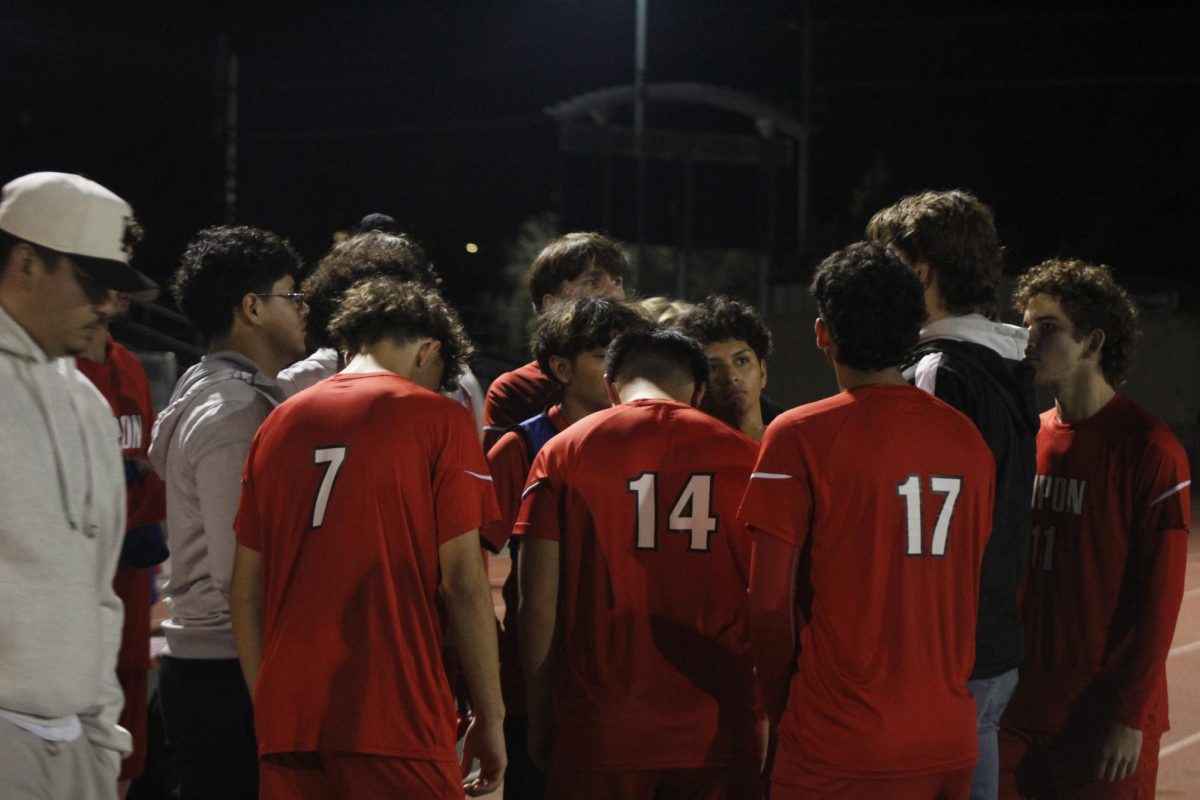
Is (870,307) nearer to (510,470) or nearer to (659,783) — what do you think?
→ (659,783)

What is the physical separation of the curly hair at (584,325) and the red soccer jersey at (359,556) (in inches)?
36.4

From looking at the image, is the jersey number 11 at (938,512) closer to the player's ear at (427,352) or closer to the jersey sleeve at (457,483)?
the jersey sleeve at (457,483)

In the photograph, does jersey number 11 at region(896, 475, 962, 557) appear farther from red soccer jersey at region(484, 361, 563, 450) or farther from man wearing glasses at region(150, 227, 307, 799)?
red soccer jersey at region(484, 361, 563, 450)

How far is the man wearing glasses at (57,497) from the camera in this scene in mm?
2535

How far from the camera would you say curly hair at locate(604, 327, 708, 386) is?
151 inches

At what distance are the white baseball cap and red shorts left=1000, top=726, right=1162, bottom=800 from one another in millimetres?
3096

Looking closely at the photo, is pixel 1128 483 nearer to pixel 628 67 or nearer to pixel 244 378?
pixel 244 378

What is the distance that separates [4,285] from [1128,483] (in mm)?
3172

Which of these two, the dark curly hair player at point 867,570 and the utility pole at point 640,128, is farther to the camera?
the utility pole at point 640,128

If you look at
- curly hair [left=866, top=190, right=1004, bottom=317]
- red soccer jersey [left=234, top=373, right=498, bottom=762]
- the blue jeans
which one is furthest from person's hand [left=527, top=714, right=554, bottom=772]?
curly hair [left=866, top=190, right=1004, bottom=317]

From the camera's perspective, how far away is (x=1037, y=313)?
4473mm

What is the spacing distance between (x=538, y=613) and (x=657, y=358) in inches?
30.1

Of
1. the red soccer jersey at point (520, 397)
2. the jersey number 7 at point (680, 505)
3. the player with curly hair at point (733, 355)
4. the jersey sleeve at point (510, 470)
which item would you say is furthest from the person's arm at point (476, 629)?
the player with curly hair at point (733, 355)

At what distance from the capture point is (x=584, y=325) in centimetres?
430
